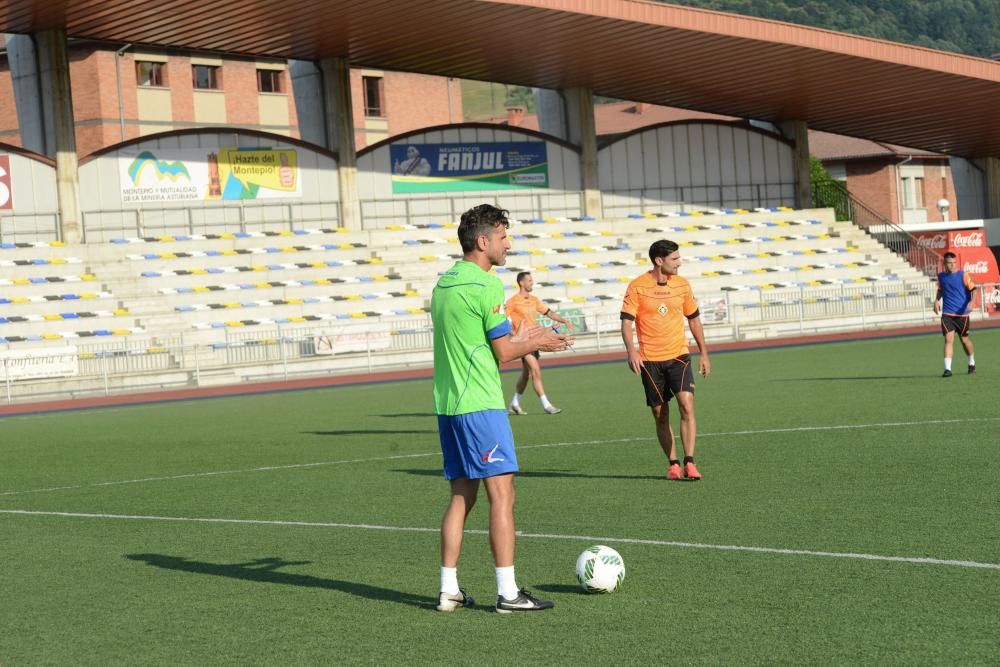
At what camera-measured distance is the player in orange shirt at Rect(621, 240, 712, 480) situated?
40.8ft

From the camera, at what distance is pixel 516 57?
4328 cm

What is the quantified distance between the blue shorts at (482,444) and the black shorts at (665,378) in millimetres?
5342

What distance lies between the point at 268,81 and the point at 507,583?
234 ft

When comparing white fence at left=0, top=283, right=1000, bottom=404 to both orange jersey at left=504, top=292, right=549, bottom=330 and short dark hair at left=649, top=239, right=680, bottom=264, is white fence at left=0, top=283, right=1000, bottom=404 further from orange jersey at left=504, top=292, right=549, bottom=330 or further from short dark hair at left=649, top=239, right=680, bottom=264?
short dark hair at left=649, top=239, right=680, bottom=264

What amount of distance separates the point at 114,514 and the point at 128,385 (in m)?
20.7

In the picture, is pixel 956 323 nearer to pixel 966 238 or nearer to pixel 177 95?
pixel 966 238

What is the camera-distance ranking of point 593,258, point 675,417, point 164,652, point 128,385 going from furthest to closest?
point 593,258
point 128,385
point 675,417
point 164,652

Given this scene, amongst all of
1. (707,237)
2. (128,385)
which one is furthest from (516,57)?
(128,385)

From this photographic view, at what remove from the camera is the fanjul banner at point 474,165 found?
48031mm

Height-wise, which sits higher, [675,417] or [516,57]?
[516,57]

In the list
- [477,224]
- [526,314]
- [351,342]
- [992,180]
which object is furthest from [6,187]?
[992,180]

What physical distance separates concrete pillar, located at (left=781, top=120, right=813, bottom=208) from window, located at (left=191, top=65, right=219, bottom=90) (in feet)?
105

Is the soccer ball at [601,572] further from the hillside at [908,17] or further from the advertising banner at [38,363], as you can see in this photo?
the hillside at [908,17]

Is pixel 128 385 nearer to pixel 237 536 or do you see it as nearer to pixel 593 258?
pixel 593 258
